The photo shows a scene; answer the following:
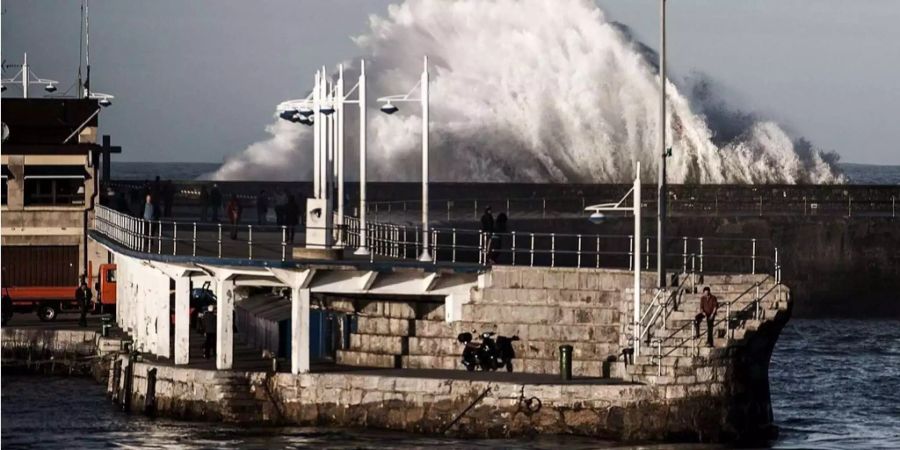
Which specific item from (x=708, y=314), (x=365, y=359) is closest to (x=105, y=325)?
(x=365, y=359)

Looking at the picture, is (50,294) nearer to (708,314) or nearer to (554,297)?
(554,297)

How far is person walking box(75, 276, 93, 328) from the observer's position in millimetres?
57312

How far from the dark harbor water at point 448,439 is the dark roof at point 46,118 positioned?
1168 cm

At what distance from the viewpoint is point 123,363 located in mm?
46500

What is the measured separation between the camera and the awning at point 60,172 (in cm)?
6212

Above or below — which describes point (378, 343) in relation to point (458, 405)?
above

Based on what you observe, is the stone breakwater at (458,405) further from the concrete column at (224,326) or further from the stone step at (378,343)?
the stone step at (378,343)

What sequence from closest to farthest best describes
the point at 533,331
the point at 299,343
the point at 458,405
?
the point at 458,405 < the point at 299,343 < the point at 533,331

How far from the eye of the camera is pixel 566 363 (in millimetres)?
40781

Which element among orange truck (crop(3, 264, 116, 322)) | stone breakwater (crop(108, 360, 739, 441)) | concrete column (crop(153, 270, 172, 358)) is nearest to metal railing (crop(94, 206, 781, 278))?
concrete column (crop(153, 270, 172, 358))

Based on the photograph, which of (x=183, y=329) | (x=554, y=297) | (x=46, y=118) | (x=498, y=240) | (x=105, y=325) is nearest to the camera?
(x=554, y=297)

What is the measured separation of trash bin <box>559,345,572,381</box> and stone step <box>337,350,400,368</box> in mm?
4130

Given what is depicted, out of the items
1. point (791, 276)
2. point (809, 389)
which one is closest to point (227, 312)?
Answer: point (809, 389)

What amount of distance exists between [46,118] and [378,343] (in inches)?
990
